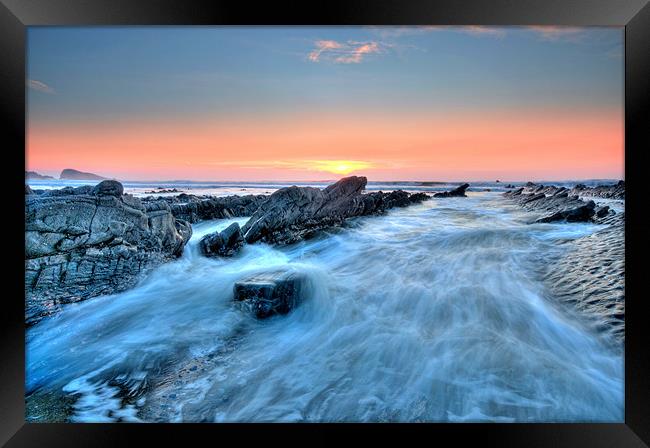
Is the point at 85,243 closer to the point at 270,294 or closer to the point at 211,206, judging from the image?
the point at 211,206

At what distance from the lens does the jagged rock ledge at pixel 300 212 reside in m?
3.82

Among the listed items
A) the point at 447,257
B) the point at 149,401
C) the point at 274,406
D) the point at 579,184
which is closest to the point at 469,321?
the point at 447,257

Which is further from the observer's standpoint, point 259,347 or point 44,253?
point 44,253

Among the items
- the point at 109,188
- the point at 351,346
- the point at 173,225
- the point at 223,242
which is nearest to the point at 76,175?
the point at 109,188

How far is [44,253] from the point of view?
2.84 meters

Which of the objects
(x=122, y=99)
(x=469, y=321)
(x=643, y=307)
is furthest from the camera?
(x=122, y=99)

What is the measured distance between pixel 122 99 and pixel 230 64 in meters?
1.27

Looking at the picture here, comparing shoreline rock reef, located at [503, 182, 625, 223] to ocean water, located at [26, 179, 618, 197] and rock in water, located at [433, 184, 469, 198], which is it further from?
rock in water, located at [433, 184, 469, 198]

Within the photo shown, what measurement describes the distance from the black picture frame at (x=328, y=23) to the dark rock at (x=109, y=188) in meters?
1.02

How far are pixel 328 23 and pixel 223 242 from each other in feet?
9.16

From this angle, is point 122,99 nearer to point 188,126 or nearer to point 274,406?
point 188,126

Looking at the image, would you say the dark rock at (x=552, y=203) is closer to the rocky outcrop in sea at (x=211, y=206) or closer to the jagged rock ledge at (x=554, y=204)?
the jagged rock ledge at (x=554, y=204)

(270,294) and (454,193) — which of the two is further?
(454,193)

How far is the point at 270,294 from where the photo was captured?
284cm
